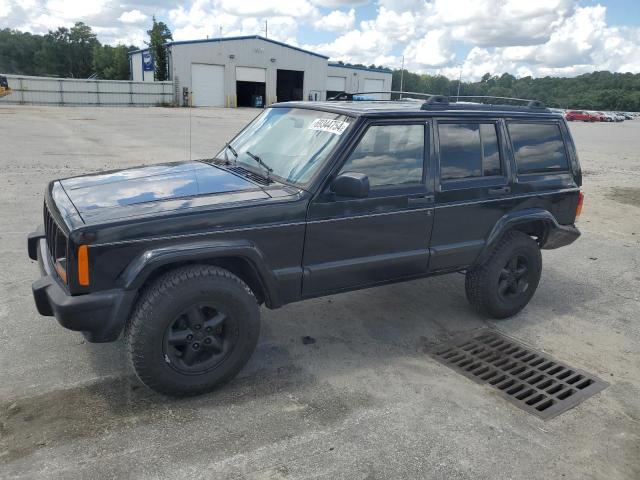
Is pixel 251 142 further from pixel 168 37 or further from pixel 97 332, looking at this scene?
pixel 168 37

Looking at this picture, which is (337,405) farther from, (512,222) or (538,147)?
(538,147)

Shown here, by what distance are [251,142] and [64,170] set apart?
25.8 ft

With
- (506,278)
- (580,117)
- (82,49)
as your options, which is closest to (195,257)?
(506,278)

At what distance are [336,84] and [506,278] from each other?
5350 cm

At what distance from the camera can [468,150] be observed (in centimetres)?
420

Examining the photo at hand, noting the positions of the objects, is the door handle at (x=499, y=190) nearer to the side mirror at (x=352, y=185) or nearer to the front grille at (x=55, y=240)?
the side mirror at (x=352, y=185)

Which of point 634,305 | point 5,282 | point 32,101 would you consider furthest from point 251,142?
point 32,101

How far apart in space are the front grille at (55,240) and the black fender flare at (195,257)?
1.49 ft

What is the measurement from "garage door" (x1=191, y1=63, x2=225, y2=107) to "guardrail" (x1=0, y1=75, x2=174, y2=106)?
230cm

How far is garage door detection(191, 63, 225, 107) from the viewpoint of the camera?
4497cm

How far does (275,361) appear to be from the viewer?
12.4 feet

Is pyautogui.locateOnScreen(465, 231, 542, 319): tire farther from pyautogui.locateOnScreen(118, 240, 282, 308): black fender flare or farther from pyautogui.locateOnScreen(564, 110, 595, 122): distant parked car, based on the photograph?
pyautogui.locateOnScreen(564, 110, 595, 122): distant parked car

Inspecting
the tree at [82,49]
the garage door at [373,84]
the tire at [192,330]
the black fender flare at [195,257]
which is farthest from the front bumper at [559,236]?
the tree at [82,49]

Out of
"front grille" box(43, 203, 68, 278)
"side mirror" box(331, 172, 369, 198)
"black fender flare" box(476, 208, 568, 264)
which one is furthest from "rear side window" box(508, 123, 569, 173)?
"front grille" box(43, 203, 68, 278)
